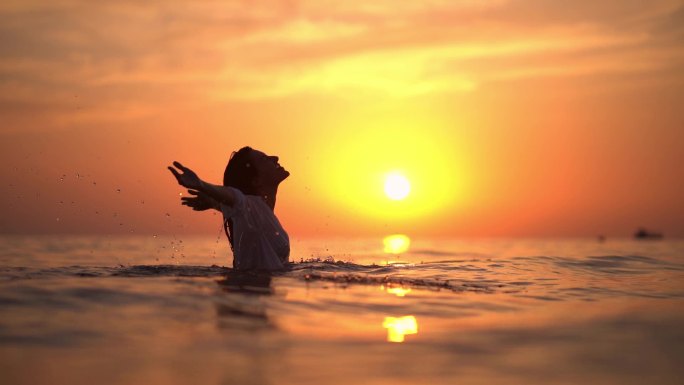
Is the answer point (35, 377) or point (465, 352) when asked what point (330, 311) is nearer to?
point (465, 352)

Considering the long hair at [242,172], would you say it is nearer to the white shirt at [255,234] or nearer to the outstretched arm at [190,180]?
the white shirt at [255,234]

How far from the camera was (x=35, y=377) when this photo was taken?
5230mm

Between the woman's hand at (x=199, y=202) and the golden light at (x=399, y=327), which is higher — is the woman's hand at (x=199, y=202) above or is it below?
above

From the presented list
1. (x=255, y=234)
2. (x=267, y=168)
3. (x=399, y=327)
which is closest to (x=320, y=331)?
(x=399, y=327)

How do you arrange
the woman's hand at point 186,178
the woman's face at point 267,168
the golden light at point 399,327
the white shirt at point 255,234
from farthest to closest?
the woman's face at point 267,168 < the white shirt at point 255,234 < the woman's hand at point 186,178 < the golden light at point 399,327

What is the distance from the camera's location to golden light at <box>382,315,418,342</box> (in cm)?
701

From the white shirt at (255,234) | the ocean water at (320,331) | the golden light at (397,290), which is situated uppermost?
the white shirt at (255,234)

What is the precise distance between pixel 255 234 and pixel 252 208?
0.44 metres

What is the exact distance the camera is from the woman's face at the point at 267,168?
12.0 meters

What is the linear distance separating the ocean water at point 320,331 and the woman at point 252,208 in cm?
52

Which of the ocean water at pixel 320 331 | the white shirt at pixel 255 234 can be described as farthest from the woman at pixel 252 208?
the ocean water at pixel 320 331

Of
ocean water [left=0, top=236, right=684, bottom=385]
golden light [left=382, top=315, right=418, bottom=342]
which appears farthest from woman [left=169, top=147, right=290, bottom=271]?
golden light [left=382, top=315, right=418, bottom=342]

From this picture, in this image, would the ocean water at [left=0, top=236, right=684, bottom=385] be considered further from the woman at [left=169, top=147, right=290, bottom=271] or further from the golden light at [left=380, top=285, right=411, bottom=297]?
the woman at [left=169, top=147, right=290, bottom=271]

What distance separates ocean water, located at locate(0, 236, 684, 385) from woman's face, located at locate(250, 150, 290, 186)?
170 cm
